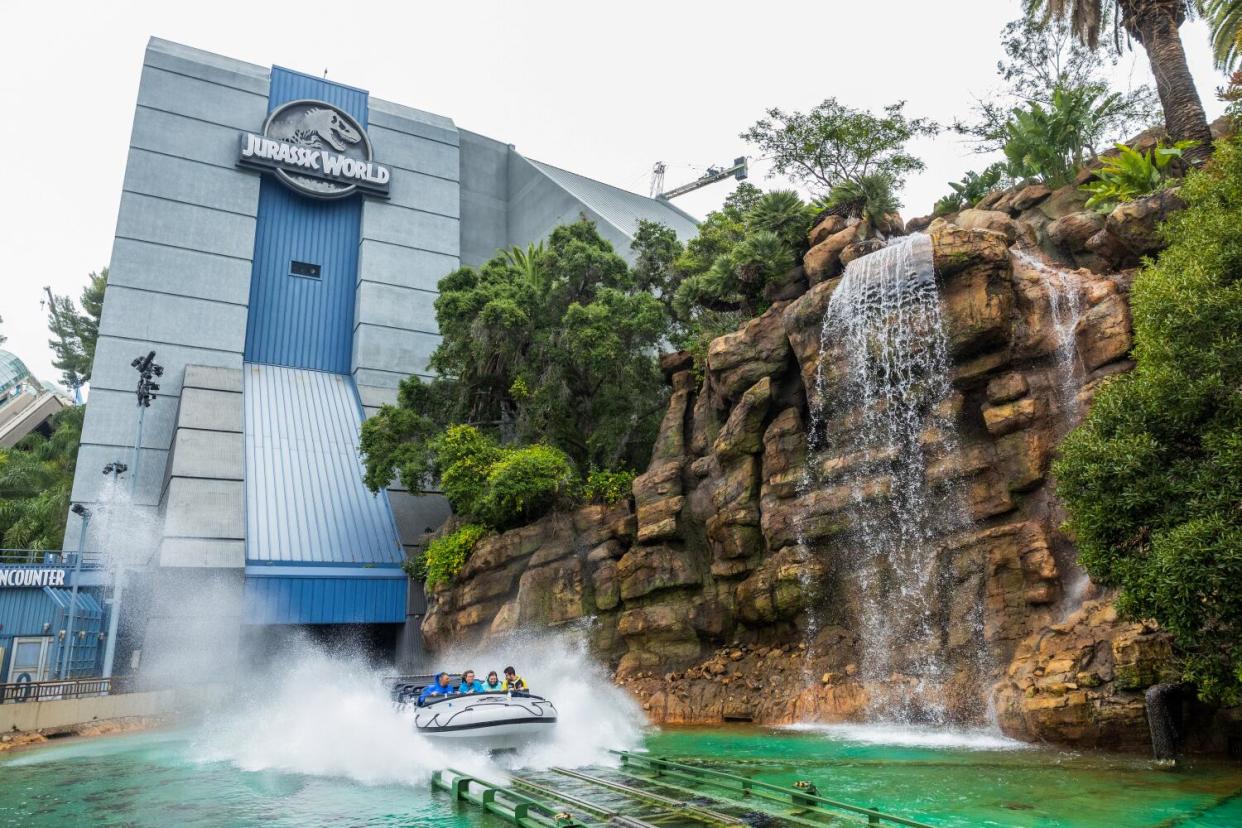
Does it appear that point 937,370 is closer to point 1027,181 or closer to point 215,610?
point 1027,181

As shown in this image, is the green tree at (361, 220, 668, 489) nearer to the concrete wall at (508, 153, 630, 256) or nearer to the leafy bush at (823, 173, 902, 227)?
the leafy bush at (823, 173, 902, 227)

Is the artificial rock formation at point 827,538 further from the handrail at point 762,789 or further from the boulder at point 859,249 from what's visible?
the handrail at point 762,789

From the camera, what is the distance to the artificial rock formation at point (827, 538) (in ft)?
46.8

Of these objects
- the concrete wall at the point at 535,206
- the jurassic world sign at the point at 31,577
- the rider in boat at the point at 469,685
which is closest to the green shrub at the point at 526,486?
the rider in boat at the point at 469,685

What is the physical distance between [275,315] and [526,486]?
20.7 metres

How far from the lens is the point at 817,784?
10.5 metres

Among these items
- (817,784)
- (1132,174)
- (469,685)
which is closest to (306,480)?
(469,685)

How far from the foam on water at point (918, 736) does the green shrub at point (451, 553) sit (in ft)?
42.8

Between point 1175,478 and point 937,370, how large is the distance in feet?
23.1

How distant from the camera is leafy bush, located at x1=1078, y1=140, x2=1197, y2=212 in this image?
18125 mm

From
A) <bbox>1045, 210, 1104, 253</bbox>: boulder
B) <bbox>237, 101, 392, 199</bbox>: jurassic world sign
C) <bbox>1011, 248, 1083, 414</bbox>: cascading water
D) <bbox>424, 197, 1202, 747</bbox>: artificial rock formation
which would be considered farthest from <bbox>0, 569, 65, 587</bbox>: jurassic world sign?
<bbox>1045, 210, 1104, 253</bbox>: boulder

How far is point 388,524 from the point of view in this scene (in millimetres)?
31953

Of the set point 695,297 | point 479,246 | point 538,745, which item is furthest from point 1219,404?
point 479,246

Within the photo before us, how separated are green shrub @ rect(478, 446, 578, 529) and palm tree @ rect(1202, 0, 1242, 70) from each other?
68.3 feet
